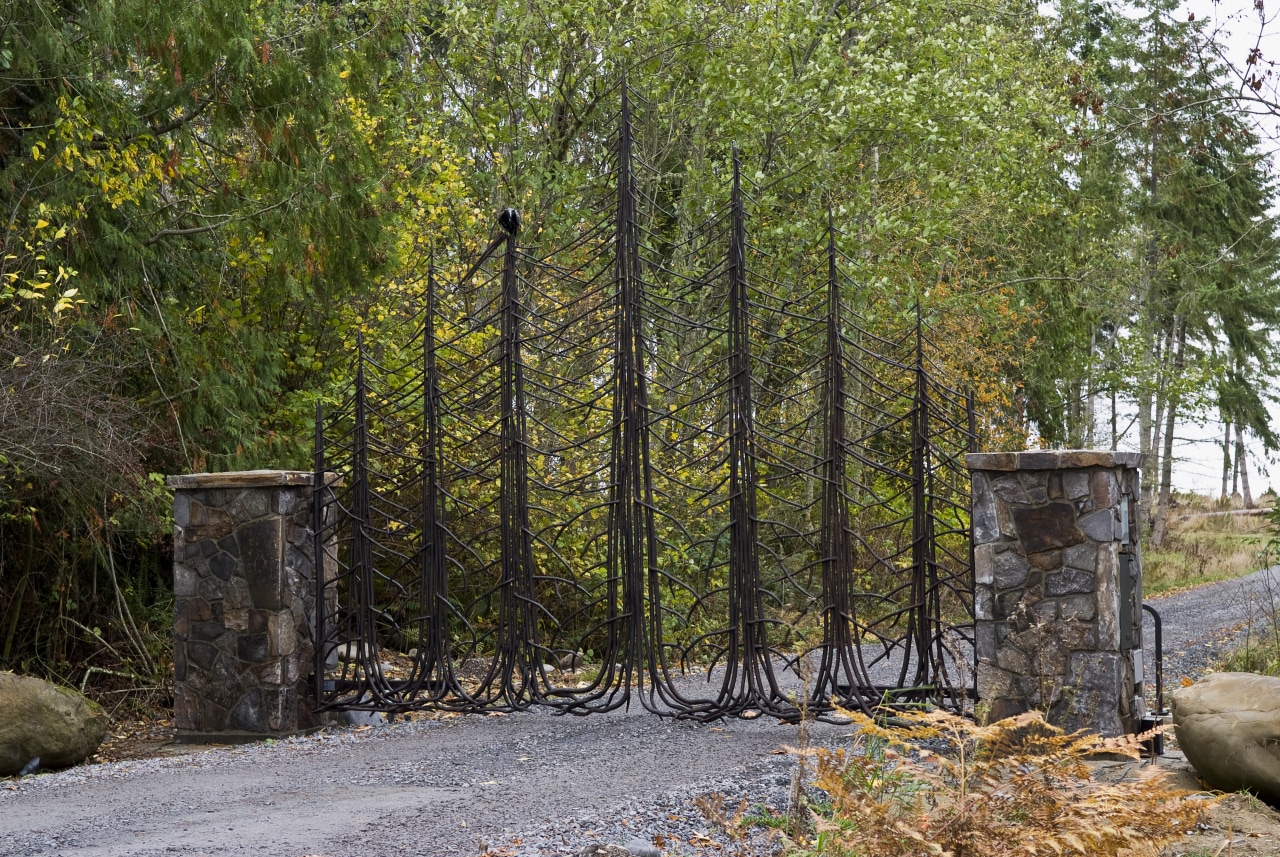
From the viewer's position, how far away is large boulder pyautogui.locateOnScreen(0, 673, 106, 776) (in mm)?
6188

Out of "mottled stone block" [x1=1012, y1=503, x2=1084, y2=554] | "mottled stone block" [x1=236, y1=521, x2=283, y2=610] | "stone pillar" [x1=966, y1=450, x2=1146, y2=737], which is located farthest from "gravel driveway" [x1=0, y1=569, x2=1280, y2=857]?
"mottled stone block" [x1=1012, y1=503, x2=1084, y2=554]

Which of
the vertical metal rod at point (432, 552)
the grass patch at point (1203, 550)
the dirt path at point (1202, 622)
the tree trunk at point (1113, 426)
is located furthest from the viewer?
the tree trunk at point (1113, 426)

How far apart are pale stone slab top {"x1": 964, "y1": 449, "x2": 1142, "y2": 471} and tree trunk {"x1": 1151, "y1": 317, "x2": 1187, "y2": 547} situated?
44.6 ft

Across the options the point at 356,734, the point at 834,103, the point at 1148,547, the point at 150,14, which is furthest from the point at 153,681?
the point at 1148,547

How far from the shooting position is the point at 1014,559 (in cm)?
555

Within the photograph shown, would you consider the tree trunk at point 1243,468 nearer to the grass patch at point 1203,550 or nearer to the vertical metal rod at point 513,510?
the grass patch at point 1203,550

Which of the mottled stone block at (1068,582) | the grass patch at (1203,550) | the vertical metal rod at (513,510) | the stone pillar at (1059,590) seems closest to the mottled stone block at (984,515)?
the stone pillar at (1059,590)

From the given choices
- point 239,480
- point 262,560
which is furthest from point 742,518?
point 239,480

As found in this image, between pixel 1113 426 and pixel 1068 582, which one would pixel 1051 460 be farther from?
pixel 1113 426

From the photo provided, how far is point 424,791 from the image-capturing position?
4.89 metres

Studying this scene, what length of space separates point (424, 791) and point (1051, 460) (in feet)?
9.97

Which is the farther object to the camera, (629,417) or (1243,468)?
(1243,468)

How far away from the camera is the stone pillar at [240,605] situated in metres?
6.70

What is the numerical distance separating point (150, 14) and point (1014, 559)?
5790 millimetres
